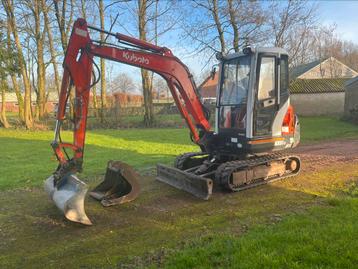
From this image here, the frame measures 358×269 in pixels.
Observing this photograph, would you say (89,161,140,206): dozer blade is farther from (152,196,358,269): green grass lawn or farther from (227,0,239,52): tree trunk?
(227,0,239,52): tree trunk

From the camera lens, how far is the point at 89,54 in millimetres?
5578

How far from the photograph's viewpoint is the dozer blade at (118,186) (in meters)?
6.18

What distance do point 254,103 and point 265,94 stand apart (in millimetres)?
374

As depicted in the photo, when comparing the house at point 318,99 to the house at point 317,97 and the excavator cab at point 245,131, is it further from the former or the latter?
the excavator cab at point 245,131

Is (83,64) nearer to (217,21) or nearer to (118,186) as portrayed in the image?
(118,186)

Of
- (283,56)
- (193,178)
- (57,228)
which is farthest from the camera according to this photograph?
(283,56)

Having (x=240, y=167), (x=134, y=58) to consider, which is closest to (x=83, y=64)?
(x=134, y=58)

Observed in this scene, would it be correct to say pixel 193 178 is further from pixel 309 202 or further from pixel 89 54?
pixel 89 54

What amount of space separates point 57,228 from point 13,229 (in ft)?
2.13

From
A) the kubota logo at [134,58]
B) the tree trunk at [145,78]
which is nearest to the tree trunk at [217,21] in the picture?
the tree trunk at [145,78]

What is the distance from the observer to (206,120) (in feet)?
24.1

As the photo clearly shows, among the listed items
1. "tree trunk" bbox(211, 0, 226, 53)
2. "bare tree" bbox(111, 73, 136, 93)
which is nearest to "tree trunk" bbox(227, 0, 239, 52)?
"tree trunk" bbox(211, 0, 226, 53)

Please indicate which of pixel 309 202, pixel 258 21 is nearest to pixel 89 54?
→ pixel 309 202

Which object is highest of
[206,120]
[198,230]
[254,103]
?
[254,103]
